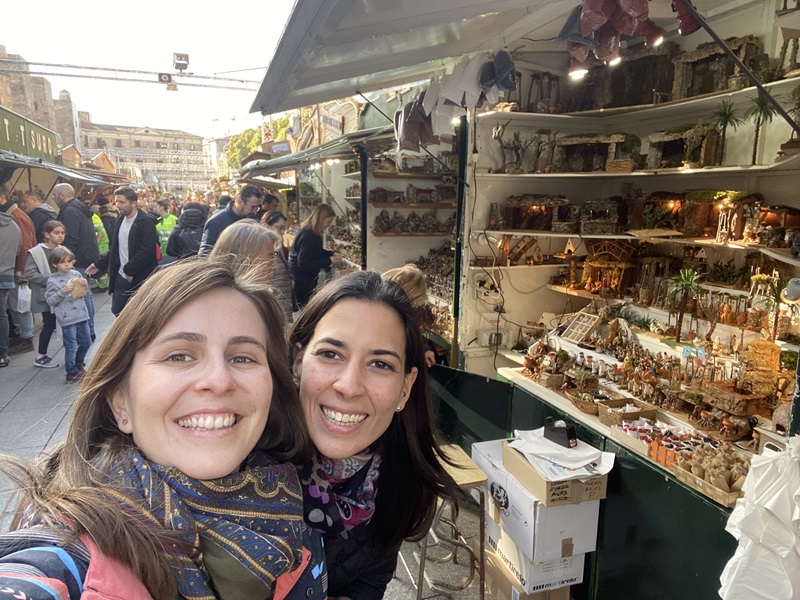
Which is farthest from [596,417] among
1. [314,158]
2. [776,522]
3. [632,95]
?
[314,158]

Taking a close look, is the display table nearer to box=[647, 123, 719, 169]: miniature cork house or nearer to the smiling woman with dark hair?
the smiling woman with dark hair

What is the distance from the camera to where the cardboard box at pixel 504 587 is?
3.00 m

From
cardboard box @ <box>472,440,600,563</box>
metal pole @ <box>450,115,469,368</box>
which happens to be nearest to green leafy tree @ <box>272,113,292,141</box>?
metal pole @ <box>450,115,469,368</box>

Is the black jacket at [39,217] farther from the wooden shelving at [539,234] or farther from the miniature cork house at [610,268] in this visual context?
the miniature cork house at [610,268]

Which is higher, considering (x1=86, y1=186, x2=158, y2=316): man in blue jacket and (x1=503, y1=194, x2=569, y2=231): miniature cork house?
(x1=503, y1=194, x2=569, y2=231): miniature cork house

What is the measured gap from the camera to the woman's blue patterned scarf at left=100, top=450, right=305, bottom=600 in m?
0.99

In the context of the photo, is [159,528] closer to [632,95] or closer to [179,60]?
[632,95]

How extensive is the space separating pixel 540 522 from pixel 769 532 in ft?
3.62

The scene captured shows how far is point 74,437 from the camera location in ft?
3.68

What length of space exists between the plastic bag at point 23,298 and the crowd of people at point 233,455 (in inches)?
247

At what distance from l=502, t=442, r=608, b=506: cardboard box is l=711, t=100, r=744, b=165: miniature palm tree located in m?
2.73

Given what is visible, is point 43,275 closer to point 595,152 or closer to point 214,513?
point 214,513

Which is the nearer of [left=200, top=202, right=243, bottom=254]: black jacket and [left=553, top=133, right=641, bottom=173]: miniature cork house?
[left=553, top=133, right=641, bottom=173]: miniature cork house

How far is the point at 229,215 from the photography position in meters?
5.86
